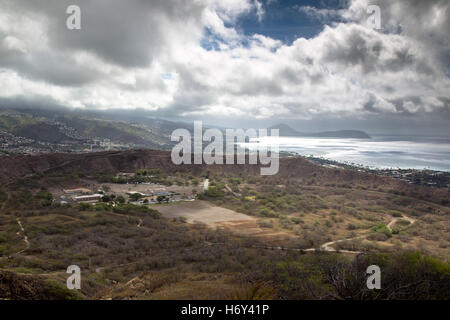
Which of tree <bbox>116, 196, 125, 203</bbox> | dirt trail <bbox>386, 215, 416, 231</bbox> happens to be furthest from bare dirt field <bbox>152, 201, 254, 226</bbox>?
dirt trail <bbox>386, 215, 416, 231</bbox>

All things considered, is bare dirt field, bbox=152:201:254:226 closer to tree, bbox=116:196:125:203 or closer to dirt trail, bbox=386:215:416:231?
tree, bbox=116:196:125:203

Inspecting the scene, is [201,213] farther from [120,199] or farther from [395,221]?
[395,221]

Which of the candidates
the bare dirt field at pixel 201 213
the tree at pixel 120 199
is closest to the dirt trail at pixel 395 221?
the bare dirt field at pixel 201 213

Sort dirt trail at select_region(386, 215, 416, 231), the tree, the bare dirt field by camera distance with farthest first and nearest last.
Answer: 1. the tree
2. the bare dirt field
3. dirt trail at select_region(386, 215, 416, 231)

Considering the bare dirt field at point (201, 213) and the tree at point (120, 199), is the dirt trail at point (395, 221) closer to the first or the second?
the bare dirt field at point (201, 213)

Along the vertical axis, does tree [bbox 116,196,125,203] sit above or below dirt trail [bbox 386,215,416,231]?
above

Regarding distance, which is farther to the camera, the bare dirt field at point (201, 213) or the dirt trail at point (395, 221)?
the bare dirt field at point (201, 213)

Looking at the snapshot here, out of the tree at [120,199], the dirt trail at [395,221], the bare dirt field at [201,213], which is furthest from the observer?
the tree at [120,199]

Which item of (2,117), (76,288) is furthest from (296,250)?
(2,117)

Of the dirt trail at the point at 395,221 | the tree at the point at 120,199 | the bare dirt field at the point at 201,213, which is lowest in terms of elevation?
the dirt trail at the point at 395,221

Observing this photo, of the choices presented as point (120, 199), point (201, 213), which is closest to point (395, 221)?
point (201, 213)
